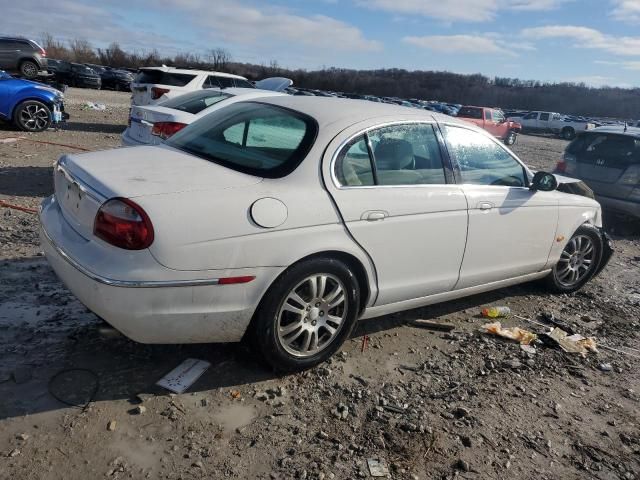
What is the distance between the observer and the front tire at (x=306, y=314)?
3068 mm

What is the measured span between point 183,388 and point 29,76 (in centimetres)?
2716

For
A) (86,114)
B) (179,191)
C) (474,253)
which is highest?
(179,191)

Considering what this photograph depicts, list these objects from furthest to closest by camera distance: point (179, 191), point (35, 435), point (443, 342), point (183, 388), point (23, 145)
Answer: point (23, 145) < point (443, 342) < point (183, 388) < point (179, 191) < point (35, 435)

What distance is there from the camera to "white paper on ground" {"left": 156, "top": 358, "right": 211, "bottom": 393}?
308 centimetres

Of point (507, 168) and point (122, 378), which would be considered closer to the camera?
point (122, 378)

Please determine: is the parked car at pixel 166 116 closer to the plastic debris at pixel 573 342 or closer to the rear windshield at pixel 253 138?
the rear windshield at pixel 253 138

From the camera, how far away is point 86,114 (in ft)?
59.8

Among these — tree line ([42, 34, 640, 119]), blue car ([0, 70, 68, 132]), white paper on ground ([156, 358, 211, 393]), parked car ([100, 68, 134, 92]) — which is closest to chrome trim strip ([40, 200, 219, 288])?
white paper on ground ([156, 358, 211, 393])

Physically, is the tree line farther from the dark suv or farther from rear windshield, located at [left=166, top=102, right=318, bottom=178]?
rear windshield, located at [left=166, top=102, right=318, bottom=178]

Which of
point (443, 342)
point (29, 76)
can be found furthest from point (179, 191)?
point (29, 76)

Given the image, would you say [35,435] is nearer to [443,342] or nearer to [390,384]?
[390,384]

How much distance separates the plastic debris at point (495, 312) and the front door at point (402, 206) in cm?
76

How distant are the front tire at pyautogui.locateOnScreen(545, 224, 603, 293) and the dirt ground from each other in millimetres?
863

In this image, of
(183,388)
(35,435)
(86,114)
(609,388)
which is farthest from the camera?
(86,114)
